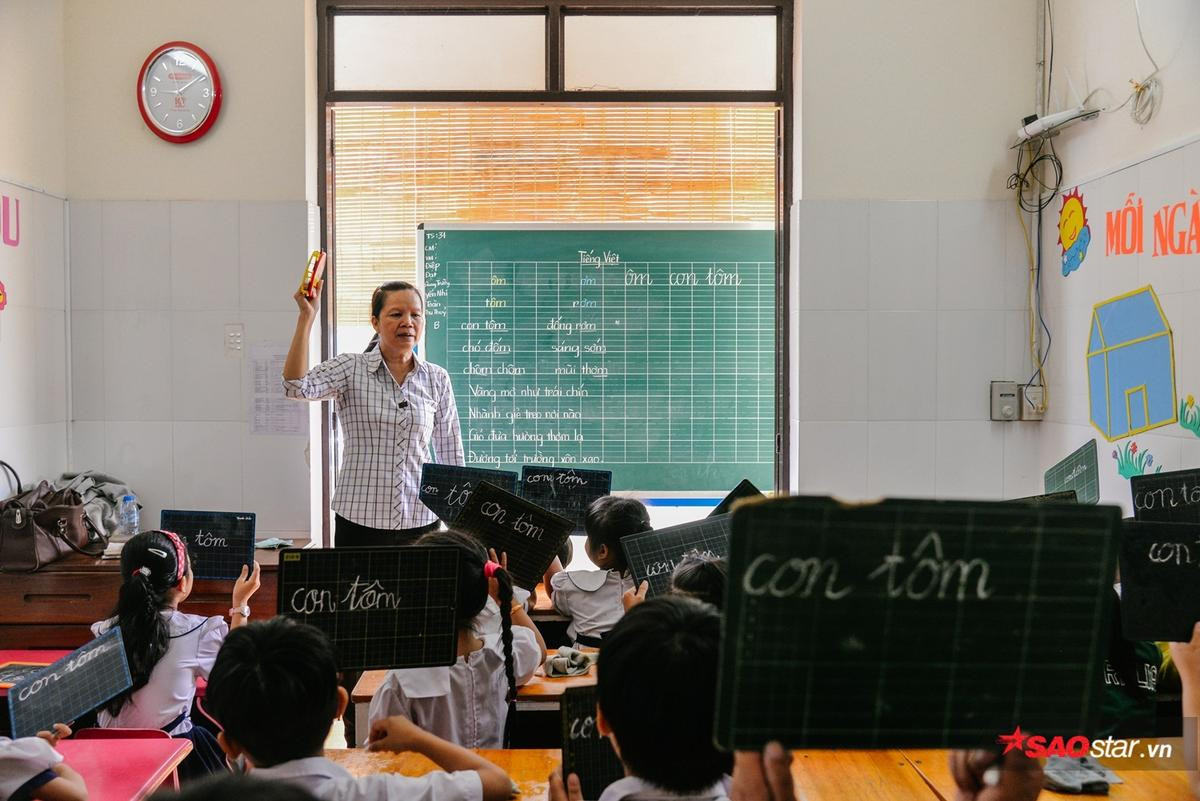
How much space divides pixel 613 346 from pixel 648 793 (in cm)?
320

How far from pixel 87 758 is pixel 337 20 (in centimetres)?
333

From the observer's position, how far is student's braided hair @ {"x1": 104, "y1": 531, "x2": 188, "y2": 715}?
2420 mm

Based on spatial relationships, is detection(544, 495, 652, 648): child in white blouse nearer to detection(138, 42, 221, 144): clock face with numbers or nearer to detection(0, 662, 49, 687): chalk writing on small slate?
detection(0, 662, 49, 687): chalk writing on small slate

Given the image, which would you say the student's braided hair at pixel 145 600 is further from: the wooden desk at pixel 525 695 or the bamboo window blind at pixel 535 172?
the bamboo window blind at pixel 535 172

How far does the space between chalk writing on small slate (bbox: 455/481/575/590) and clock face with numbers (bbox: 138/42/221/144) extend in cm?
262

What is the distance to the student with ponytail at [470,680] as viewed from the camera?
1.94 metres

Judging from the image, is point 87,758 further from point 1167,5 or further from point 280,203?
point 1167,5

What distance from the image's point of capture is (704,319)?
168 inches

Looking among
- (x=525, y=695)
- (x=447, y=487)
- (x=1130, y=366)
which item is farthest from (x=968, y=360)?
(x=525, y=695)

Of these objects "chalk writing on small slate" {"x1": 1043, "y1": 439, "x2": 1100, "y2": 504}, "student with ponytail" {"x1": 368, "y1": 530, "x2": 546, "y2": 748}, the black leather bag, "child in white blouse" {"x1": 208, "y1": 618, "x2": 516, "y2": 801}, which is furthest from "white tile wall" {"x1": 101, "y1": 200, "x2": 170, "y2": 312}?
"chalk writing on small slate" {"x1": 1043, "y1": 439, "x2": 1100, "y2": 504}

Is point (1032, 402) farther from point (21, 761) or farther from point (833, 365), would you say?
point (21, 761)

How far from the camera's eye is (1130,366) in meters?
3.26

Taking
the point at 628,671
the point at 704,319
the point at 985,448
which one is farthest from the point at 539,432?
the point at 628,671

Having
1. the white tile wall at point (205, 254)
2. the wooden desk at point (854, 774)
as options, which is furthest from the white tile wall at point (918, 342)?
the white tile wall at point (205, 254)
